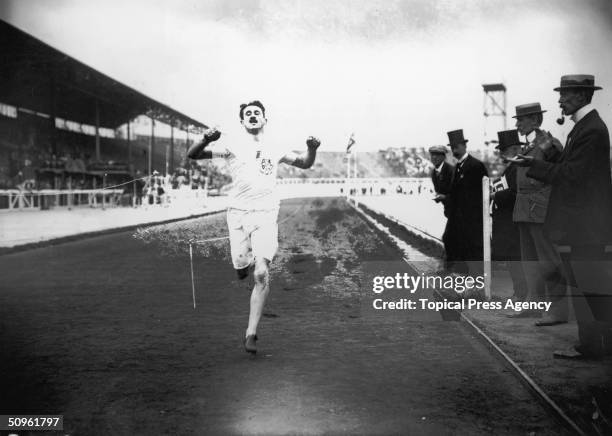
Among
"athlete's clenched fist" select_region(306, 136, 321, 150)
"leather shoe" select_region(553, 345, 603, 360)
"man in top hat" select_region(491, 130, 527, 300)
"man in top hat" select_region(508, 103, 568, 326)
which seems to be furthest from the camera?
"man in top hat" select_region(491, 130, 527, 300)

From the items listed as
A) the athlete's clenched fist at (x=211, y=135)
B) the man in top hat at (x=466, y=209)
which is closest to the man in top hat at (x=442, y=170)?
the man in top hat at (x=466, y=209)

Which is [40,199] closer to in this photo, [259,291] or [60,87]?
[60,87]

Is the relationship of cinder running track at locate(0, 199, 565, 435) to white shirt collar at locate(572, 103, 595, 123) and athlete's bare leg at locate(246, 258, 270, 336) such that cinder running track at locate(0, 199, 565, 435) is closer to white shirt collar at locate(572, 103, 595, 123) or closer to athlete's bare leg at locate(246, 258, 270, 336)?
athlete's bare leg at locate(246, 258, 270, 336)

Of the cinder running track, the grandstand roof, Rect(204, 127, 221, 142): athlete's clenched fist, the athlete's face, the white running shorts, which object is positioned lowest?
the cinder running track

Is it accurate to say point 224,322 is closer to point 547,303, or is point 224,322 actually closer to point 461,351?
point 461,351

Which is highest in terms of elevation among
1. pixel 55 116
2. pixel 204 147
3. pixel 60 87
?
pixel 60 87

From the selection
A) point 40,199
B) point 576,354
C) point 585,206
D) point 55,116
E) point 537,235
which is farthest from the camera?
point 55,116

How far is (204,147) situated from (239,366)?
5.58 ft

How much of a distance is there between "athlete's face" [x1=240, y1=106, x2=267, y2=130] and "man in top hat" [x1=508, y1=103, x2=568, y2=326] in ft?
7.72

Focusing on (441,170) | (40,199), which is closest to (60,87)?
(40,199)

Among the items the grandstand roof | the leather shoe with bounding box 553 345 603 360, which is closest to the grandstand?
the grandstand roof

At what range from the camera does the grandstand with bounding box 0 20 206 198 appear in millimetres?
26013

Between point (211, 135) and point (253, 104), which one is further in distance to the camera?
point (253, 104)

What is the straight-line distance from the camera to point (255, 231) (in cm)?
553
